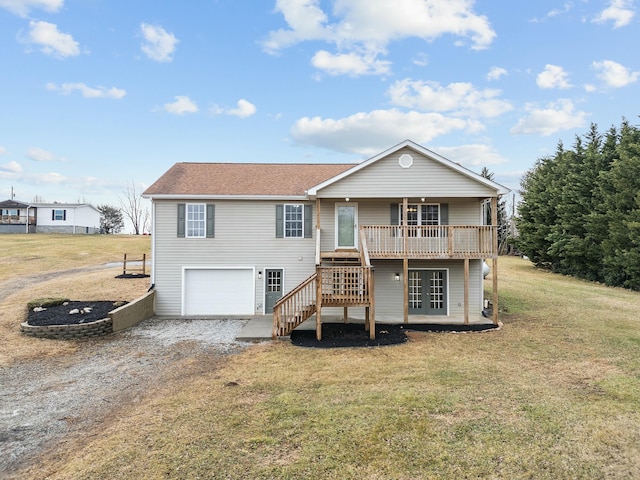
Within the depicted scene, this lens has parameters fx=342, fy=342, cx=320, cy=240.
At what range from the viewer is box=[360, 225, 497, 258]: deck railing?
1236 cm

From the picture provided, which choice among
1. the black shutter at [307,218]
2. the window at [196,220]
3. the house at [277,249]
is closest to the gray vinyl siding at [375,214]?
the house at [277,249]


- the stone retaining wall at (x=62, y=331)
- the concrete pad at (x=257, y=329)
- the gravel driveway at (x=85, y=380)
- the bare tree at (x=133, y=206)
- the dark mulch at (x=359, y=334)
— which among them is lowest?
the gravel driveway at (x=85, y=380)

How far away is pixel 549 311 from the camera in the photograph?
48.9 feet

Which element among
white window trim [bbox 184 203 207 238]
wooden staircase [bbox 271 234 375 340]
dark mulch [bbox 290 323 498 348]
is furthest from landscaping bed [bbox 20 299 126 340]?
dark mulch [bbox 290 323 498 348]

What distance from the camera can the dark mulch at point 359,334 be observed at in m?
10.3

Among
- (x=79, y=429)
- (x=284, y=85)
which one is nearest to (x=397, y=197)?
(x=79, y=429)

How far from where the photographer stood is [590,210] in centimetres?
2364

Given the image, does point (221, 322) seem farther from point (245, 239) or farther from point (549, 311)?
point (549, 311)

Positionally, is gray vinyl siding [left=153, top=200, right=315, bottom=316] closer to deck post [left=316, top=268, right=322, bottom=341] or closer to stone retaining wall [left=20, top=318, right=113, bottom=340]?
deck post [left=316, top=268, right=322, bottom=341]

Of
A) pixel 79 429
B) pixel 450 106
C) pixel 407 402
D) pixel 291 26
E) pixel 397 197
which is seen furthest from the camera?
pixel 450 106

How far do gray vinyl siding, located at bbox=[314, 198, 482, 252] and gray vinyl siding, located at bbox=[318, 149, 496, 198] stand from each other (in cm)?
115

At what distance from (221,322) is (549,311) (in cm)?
1393

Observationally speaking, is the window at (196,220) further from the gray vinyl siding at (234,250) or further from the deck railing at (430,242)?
the deck railing at (430,242)

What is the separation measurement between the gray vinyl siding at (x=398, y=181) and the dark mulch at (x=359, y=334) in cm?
477
